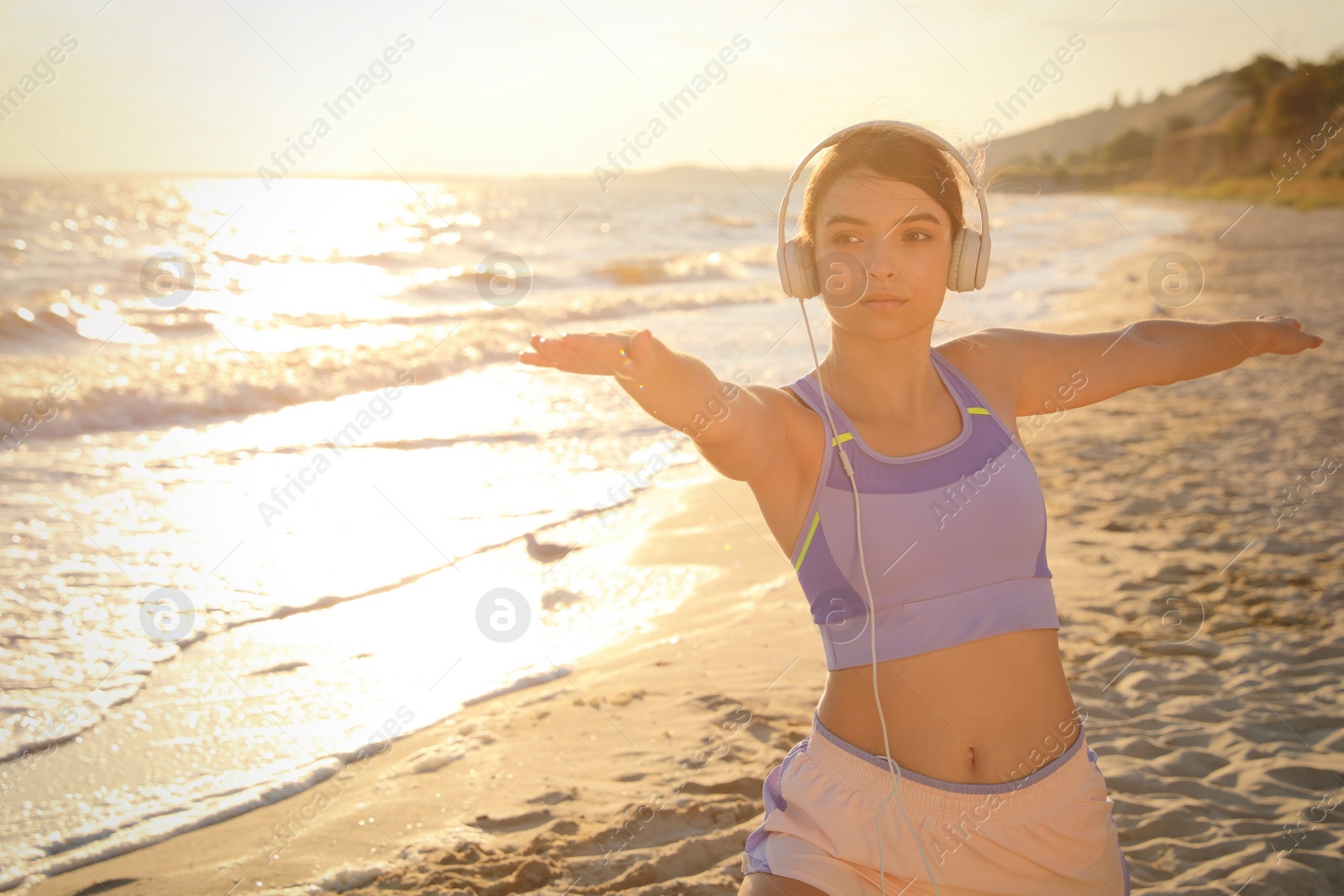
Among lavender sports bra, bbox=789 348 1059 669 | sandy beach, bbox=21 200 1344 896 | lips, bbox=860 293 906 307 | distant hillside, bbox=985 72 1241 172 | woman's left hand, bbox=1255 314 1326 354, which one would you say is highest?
distant hillside, bbox=985 72 1241 172

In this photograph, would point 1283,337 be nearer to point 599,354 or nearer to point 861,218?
point 861,218

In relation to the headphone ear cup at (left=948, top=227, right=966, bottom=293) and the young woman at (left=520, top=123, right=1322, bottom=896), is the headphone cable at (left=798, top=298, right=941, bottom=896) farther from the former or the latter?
the headphone ear cup at (left=948, top=227, right=966, bottom=293)

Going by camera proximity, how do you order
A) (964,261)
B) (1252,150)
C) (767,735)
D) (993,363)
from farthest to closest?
1. (1252,150)
2. (767,735)
3. (993,363)
4. (964,261)

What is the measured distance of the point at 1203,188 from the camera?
6388 cm

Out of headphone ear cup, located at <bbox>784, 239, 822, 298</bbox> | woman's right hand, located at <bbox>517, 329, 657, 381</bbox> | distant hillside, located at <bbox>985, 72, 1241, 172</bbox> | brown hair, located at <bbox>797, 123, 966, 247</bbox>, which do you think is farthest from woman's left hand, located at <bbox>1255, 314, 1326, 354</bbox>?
distant hillside, located at <bbox>985, 72, 1241, 172</bbox>

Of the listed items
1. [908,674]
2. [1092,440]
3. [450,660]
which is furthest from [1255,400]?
[908,674]

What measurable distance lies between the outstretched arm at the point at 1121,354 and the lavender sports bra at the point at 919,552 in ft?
1.79

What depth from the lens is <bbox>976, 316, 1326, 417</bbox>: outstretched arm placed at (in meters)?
2.74

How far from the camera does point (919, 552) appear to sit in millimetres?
2164

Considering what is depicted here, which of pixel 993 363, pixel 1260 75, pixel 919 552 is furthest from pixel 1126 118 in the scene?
pixel 919 552

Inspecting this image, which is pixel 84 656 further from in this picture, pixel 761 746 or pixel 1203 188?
pixel 1203 188

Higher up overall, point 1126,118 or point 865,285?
point 1126,118

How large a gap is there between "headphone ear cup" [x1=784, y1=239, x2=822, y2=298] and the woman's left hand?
1.37 meters

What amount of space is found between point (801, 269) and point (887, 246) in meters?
0.27
